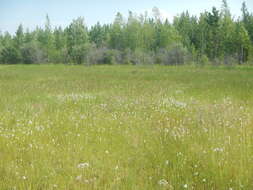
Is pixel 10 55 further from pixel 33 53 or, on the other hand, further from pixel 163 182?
pixel 163 182

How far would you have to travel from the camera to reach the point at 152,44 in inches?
3068

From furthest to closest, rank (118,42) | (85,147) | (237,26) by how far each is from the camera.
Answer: (118,42) < (237,26) < (85,147)

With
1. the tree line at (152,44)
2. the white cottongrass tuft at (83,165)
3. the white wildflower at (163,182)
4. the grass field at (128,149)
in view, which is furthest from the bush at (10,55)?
the white wildflower at (163,182)

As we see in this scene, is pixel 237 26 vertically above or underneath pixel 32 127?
above

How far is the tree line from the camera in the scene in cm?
6303

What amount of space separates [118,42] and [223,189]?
267ft

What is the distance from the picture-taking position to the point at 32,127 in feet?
22.8

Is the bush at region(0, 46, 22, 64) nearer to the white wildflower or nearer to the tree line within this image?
the tree line

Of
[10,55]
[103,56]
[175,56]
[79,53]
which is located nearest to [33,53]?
[10,55]

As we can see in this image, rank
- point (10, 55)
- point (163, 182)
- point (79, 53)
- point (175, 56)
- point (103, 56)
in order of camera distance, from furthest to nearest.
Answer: point (10, 55)
point (79, 53)
point (103, 56)
point (175, 56)
point (163, 182)

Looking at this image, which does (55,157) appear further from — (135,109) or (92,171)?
(135,109)

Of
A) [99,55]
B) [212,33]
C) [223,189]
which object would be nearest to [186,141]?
[223,189]

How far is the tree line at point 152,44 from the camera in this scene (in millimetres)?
63031

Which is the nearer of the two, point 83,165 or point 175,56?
point 83,165
